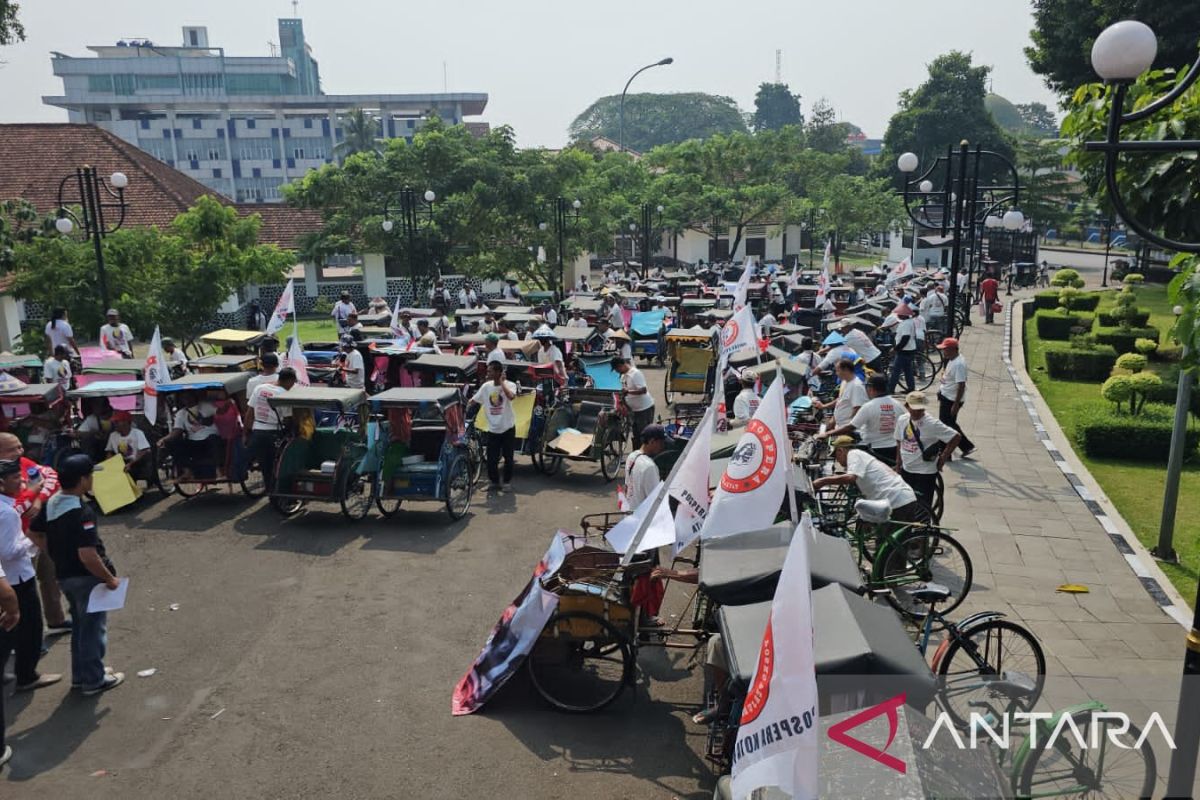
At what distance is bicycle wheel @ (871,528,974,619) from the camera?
7.63 meters

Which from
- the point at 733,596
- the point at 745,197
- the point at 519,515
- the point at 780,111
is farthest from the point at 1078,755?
the point at 780,111

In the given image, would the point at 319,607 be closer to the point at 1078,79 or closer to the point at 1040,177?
the point at 1078,79

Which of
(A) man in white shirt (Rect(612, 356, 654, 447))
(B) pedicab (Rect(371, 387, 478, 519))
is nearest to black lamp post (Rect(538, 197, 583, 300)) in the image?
(A) man in white shirt (Rect(612, 356, 654, 447))

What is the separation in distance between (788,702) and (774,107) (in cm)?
13171

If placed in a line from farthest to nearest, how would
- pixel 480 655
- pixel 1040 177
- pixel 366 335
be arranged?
pixel 1040 177 < pixel 366 335 < pixel 480 655

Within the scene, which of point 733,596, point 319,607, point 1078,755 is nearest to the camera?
point 1078,755

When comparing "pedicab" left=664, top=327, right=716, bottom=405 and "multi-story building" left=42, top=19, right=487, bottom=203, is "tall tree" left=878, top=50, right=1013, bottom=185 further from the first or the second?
"pedicab" left=664, top=327, right=716, bottom=405

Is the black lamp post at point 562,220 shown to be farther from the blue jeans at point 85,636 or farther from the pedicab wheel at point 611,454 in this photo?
the blue jeans at point 85,636

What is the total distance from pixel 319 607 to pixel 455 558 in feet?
5.25

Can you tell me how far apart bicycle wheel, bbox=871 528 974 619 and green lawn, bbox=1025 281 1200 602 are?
2.14 metres

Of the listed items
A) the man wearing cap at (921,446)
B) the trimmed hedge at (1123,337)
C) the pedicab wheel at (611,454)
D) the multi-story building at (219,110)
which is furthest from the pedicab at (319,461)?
the multi-story building at (219,110)

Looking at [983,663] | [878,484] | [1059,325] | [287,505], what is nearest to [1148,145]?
[983,663]

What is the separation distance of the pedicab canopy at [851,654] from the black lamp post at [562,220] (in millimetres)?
26806

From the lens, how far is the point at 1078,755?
5055mm
